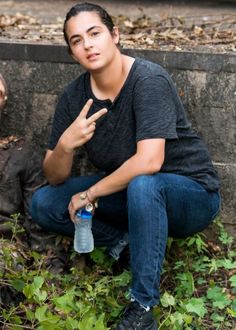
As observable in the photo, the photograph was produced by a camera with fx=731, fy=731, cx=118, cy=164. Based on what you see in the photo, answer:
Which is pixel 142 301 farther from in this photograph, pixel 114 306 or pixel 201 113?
pixel 201 113

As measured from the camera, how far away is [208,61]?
4.21 meters

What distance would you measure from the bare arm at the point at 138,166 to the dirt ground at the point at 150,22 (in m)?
1.06

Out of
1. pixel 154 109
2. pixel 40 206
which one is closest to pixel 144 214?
pixel 154 109

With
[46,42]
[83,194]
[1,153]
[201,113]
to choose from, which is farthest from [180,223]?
[46,42]

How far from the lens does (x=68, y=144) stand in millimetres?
3736

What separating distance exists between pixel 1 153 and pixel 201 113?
3.91ft

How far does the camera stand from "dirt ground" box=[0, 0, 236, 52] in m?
4.64

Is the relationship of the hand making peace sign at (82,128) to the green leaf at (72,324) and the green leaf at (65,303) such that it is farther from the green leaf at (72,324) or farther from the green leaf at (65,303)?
the green leaf at (72,324)

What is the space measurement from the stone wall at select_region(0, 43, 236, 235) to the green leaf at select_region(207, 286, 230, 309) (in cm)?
60

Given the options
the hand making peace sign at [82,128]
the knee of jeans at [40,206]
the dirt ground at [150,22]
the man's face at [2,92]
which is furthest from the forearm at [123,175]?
the dirt ground at [150,22]

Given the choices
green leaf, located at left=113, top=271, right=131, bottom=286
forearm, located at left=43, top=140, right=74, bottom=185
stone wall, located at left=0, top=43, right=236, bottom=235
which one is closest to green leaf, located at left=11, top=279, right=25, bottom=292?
green leaf, located at left=113, top=271, right=131, bottom=286

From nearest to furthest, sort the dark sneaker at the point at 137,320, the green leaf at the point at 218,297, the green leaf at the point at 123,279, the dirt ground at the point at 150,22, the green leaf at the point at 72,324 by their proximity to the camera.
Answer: the green leaf at the point at 72,324, the dark sneaker at the point at 137,320, the green leaf at the point at 218,297, the green leaf at the point at 123,279, the dirt ground at the point at 150,22

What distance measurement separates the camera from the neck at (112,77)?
3709 millimetres

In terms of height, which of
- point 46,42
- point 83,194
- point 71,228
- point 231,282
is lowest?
point 231,282
